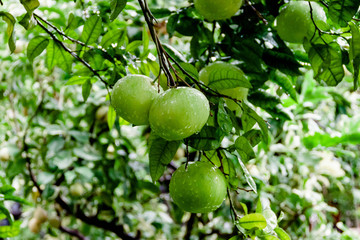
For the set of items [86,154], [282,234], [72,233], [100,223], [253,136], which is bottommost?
[72,233]

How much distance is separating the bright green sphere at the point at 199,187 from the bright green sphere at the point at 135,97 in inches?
4.0

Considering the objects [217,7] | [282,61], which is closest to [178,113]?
[217,7]

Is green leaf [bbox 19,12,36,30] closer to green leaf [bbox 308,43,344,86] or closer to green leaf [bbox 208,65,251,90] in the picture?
green leaf [bbox 208,65,251,90]

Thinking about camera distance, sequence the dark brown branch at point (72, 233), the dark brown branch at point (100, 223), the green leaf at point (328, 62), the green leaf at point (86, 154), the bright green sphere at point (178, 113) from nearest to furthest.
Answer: the bright green sphere at point (178, 113), the green leaf at point (328, 62), the green leaf at point (86, 154), the dark brown branch at point (100, 223), the dark brown branch at point (72, 233)

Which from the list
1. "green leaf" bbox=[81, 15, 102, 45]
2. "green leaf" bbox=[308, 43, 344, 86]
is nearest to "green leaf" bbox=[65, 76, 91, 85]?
"green leaf" bbox=[81, 15, 102, 45]

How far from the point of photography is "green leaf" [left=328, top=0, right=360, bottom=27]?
0.49 meters

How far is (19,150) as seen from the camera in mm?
1266

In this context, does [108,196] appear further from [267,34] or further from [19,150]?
[267,34]

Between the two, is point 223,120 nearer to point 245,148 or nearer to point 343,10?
point 245,148

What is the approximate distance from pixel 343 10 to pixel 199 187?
12.7 inches

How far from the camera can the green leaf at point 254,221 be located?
0.50 meters

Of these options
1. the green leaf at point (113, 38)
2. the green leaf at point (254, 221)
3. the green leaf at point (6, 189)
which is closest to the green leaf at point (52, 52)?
the green leaf at point (113, 38)

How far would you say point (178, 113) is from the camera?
16.1 inches

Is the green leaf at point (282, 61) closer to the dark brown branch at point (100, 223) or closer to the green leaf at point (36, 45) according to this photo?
the green leaf at point (36, 45)
